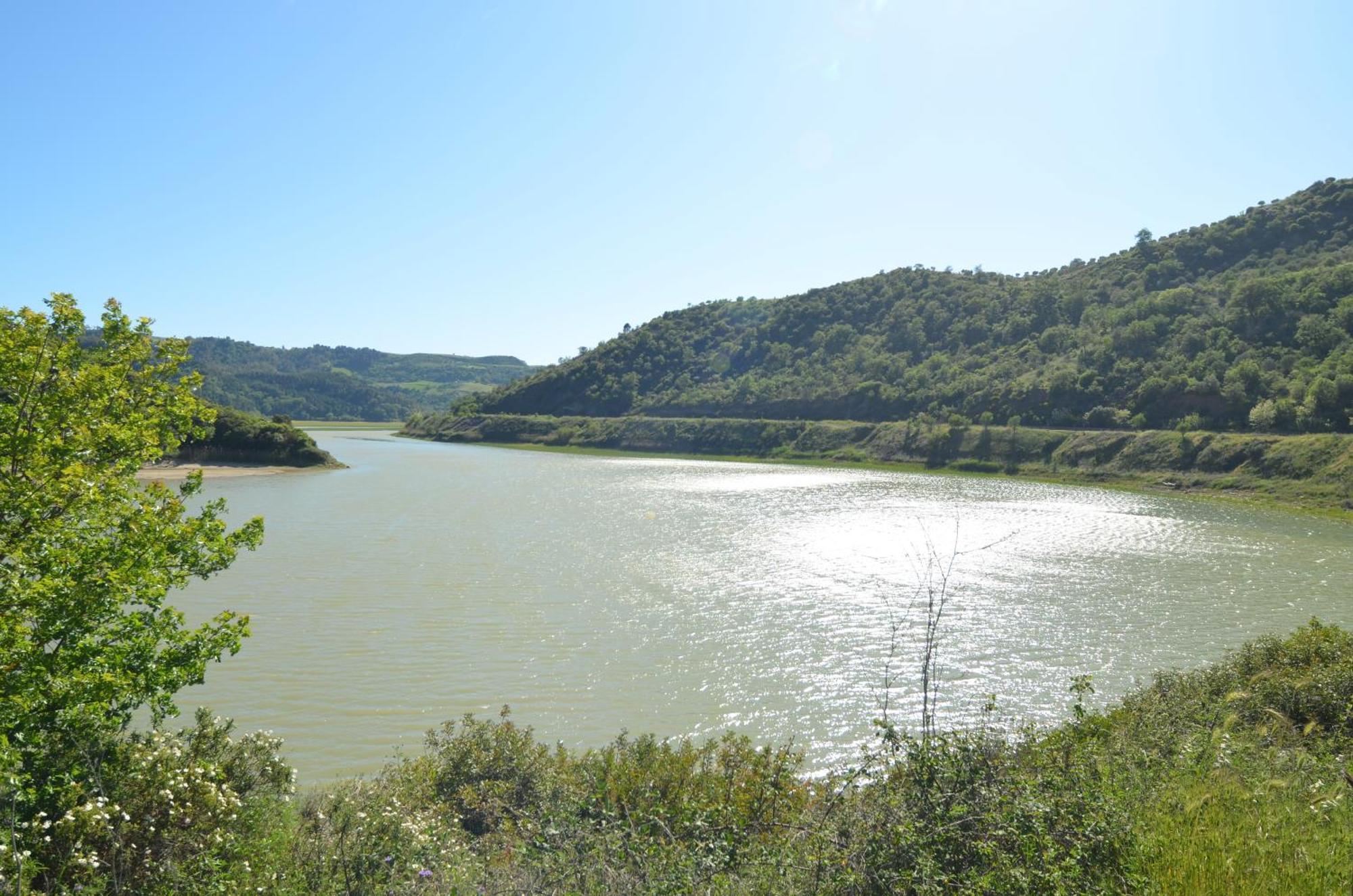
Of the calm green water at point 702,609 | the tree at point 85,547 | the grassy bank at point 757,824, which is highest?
the tree at point 85,547

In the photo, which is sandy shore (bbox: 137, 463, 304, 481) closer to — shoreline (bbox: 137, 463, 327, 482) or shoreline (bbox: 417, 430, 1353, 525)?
shoreline (bbox: 137, 463, 327, 482)

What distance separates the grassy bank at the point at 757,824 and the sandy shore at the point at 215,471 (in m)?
65.9

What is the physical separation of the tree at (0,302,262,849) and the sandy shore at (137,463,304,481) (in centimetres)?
6200

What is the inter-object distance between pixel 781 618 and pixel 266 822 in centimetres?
1831

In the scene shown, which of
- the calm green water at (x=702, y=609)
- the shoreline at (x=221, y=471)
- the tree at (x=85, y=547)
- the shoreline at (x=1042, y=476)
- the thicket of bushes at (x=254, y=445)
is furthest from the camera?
the thicket of bushes at (x=254, y=445)

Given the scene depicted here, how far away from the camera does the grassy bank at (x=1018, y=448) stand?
199 feet

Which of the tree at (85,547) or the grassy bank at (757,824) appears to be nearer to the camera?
the grassy bank at (757,824)

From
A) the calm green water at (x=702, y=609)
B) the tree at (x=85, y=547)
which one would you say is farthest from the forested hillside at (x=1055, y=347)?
the tree at (x=85, y=547)

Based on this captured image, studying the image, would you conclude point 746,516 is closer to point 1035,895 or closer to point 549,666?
point 549,666

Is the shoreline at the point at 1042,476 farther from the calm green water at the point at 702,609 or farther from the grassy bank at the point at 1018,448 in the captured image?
the calm green water at the point at 702,609

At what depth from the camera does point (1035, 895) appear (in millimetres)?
5684

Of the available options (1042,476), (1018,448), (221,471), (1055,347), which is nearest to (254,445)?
(221,471)

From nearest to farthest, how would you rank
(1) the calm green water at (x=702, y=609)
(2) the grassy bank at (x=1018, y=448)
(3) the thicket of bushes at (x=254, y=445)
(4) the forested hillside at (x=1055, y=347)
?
(1) the calm green water at (x=702, y=609), (2) the grassy bank at (x=1018, y=448), (3) the thicket of bushes at (x=254, y=445), (4) the forested hillside at (x=1055, y=347)

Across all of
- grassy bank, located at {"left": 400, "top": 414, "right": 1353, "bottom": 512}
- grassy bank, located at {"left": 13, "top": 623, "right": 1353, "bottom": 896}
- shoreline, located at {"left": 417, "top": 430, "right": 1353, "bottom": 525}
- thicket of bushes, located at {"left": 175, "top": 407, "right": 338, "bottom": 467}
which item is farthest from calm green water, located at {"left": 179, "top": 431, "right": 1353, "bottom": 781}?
thicket of bushes, located at {"left": 175, "top": 407, "right": 338, "bottom": 467}
